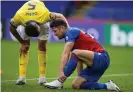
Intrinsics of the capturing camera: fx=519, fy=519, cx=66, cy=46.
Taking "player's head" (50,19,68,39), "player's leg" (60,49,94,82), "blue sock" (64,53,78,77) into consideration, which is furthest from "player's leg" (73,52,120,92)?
"player's head" (50,19,68,39)

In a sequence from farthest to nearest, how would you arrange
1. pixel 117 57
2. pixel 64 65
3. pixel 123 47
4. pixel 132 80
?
1. pixel 123 47
2. pixel 117 57
3. pixel 132 80
4. pixel 64 65

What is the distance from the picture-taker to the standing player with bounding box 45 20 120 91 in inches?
Answer: 363

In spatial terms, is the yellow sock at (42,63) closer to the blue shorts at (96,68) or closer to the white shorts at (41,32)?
the white shorts at (41,32)

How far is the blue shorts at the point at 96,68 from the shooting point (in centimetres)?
948

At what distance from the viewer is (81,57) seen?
9305 mm

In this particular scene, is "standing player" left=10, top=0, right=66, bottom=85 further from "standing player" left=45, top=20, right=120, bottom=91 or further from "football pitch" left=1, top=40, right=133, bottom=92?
"standing player" left=45, top=20, right=120, bottom=91

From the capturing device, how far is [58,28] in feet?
31.1

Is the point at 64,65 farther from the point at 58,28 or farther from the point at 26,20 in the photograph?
the point at 26,20

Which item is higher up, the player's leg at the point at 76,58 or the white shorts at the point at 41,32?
the white shorts at the point at 41,32

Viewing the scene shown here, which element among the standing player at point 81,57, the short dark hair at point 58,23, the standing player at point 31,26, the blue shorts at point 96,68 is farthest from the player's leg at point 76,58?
the standing player at point 31,26

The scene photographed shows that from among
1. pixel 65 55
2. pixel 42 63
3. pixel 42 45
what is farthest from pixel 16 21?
pixel 65 55

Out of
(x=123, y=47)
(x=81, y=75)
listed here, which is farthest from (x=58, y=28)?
(x=123, y=47)

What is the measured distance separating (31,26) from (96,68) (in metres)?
1.47

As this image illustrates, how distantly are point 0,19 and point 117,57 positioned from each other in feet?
34.4
